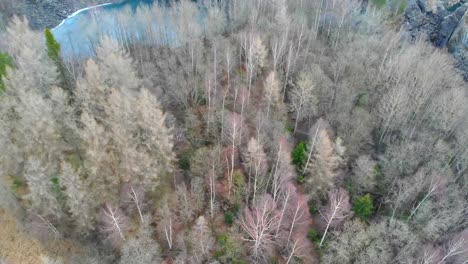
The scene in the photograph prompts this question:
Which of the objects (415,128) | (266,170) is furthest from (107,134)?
(415,128)

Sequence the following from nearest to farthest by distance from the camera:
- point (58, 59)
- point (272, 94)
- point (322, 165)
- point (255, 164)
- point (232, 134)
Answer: point (322, 165) < point (255, 164) < point (232, 134) < point (58, 59) < point (272, 94)

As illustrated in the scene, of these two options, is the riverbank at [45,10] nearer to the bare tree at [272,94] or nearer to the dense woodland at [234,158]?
the dense woodland at [234,158]

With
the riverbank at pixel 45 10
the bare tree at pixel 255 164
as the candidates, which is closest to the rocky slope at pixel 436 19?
the bare tree at pixel 255 164

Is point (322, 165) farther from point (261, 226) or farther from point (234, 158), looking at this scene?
point (234, 158)

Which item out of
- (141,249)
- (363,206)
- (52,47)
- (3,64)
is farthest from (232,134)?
(3,64)

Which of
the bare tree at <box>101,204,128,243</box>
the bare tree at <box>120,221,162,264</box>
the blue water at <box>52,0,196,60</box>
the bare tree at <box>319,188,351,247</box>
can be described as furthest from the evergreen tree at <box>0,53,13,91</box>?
the bare tree at <box>319,188,351,247</box>

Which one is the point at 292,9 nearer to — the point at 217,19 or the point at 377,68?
the point at 217,19

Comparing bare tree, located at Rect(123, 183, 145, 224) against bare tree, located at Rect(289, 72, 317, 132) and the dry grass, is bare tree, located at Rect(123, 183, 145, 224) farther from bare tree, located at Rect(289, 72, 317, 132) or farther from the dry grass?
bare tree, located at Rect(289, 72, 317, 132)
